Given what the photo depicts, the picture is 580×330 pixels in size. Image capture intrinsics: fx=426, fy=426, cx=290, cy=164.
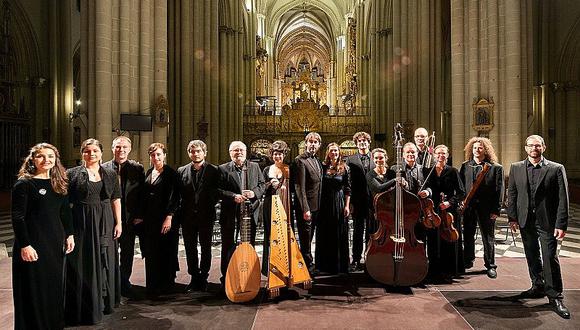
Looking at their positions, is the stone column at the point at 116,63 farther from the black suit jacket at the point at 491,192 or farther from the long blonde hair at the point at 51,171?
the black suit jacket at the point at 491,192

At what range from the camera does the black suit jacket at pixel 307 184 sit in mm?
5609

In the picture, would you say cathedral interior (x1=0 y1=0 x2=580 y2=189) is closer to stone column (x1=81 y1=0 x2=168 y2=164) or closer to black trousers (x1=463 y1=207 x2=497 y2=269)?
stone column (x1=81 y1=0 x2=168 y2=164)

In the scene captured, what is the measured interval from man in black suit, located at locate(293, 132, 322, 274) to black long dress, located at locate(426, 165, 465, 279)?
1483 millimetres

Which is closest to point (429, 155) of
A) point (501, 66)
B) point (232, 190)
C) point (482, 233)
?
point (482, 233)

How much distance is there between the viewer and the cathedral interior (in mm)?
10828

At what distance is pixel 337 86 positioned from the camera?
48000 millimetres

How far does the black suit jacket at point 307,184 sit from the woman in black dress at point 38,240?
2850mm

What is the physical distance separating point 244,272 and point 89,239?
162 centimetres

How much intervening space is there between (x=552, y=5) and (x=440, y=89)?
568cm

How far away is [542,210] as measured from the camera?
4539 mm

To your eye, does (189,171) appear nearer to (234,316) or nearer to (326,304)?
(234,316)

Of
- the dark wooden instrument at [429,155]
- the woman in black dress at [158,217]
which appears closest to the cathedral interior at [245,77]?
the woman in black dress at [158,217]

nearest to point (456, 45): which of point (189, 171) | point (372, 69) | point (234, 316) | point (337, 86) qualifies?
point (189, 171)

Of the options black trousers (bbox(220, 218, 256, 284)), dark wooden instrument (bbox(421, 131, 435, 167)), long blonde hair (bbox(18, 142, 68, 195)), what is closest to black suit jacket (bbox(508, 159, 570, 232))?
dark wooden instrument (bbox(421, 131, 435, 167))
